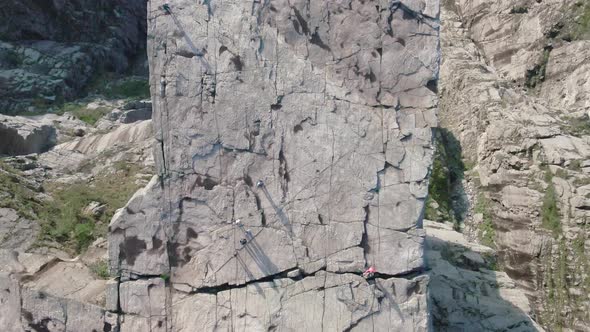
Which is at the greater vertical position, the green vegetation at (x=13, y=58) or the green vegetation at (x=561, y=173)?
the green vegetation at (x=13, y=58)

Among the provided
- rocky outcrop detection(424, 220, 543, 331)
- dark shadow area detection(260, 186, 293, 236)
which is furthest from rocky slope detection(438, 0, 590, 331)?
dark shadow area detection(260, 186, 293, 236)

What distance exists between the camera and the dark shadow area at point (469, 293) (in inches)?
272

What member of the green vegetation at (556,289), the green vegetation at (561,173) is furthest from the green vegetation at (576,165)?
the green vegetation at (556,289)

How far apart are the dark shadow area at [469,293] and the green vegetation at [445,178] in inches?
68.9

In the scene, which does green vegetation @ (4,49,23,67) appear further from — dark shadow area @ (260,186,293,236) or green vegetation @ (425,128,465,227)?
dark shadow area @ (260,186,293,236)

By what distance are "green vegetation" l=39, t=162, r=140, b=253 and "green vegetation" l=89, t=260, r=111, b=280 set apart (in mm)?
668

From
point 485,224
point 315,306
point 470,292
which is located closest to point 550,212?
point 485,224

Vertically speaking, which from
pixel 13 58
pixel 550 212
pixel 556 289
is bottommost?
pixel 556 289

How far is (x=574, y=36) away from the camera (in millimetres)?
12750

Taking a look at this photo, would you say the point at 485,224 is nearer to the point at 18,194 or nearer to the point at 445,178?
the point at 445,178

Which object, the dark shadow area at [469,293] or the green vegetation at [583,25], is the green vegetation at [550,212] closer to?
the dark shadow area at [469,293]

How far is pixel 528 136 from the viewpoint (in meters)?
10.6

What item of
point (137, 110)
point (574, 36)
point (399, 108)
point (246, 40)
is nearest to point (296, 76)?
point (246, 40)

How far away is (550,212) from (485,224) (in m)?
1.31
